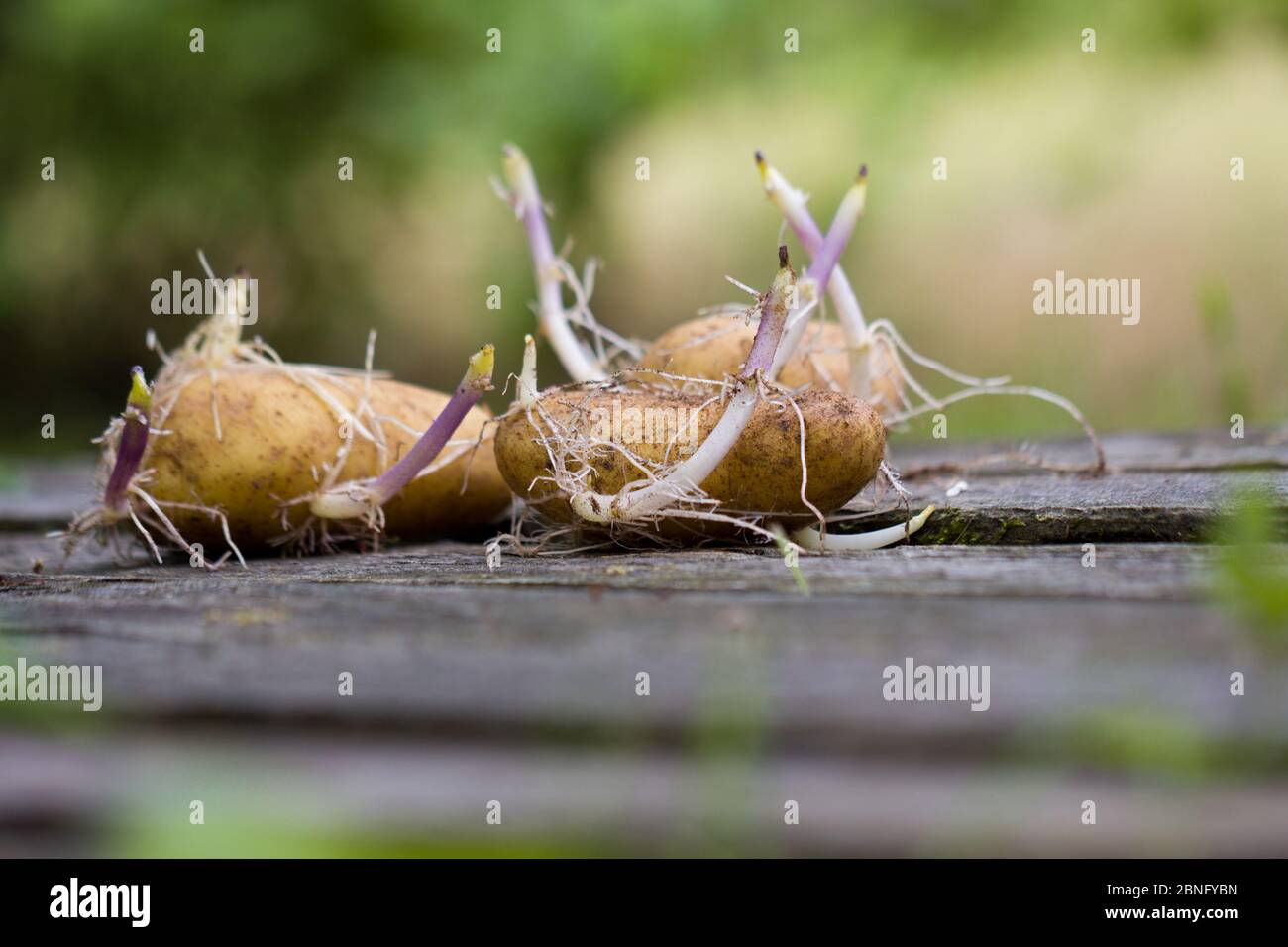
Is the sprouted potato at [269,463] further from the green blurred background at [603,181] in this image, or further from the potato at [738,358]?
the green blurred background at [603,181]

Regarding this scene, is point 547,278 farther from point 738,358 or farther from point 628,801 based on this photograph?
point 628,801

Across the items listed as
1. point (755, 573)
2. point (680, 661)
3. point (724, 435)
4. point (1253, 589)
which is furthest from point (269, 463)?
point (1253, 589)

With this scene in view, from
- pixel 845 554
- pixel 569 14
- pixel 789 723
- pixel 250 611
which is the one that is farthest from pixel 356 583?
pixel 569 14

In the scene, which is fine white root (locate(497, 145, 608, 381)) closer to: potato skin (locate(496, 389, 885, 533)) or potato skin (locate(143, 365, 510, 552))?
potato skin (locate(143, 365, 510, 552))

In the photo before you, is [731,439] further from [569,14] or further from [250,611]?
[569,14]

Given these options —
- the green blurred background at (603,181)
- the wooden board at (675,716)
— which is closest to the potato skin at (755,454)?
the wooden board at (675,716)

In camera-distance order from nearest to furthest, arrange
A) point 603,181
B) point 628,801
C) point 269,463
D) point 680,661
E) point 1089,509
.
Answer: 1. point 628,801
2. point 680,661
3. point 1089,509
4. point 269,463
5. point 603,181
